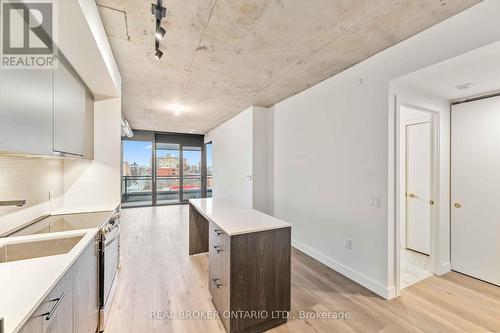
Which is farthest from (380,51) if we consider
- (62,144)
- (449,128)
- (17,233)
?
(17,233)

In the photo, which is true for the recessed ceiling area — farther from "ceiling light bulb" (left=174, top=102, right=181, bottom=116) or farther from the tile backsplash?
"ceiling light bulb" (left=174, top=102, right=181, bottom=116)

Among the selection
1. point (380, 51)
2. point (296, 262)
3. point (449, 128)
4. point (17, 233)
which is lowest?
point (296, 262)

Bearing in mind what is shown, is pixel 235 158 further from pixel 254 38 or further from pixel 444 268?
pixel 444 268

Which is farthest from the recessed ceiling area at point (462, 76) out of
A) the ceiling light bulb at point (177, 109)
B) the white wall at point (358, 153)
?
the ceiling light bulb at point (177, 109)

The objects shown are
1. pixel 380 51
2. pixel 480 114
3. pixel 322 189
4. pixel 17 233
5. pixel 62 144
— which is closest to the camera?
pixel 17 233

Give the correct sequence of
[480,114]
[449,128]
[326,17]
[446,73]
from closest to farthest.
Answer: [326,17], [446,73], [480,114], [449,128]

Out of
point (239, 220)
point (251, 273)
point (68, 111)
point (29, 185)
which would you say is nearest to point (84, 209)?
point (29, 185)

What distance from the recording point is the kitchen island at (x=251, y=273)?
1.74 m

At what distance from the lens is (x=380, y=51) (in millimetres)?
2312

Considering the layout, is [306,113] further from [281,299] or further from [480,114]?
[281,299]

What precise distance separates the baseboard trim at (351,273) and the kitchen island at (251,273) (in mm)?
1156

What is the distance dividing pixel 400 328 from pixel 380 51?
278cm

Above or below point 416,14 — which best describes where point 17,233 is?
below

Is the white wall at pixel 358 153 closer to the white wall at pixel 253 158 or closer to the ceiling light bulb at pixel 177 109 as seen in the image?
the white wall at pixel 253 158
